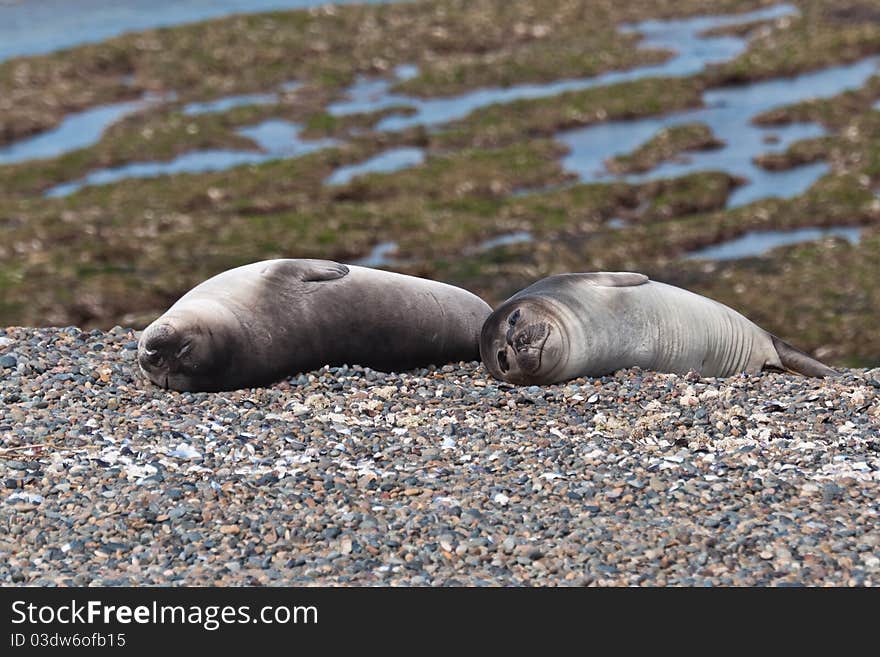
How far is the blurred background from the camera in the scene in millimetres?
29938

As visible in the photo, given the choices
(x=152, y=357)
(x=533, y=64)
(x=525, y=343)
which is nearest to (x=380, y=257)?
(x=525, y=343)

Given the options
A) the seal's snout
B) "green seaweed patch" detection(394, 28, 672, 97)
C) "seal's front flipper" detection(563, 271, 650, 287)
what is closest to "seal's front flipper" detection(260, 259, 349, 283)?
the seal's snout

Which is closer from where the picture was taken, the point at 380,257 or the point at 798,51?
the point at 380,257

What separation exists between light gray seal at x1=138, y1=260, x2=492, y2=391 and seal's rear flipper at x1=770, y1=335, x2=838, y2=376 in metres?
4.17

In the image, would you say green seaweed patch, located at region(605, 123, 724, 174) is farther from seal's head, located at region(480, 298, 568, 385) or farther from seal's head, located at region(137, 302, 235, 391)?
seal's head, located at region(137, 302, 235, 391)

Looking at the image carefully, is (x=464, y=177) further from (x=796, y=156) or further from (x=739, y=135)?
(x=796, y=156)

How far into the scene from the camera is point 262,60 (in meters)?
55.1

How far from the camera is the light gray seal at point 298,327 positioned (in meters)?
13.6

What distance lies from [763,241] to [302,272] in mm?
20701

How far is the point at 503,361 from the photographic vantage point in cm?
1432

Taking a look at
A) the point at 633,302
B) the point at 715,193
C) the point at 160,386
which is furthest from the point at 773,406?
the point at 715,193

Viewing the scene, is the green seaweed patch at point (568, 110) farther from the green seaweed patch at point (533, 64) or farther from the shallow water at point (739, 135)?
the green seaweed patch at point (533, 64)

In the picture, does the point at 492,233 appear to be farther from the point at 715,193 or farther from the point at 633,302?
the point at 633,302

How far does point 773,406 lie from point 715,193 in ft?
79.8
